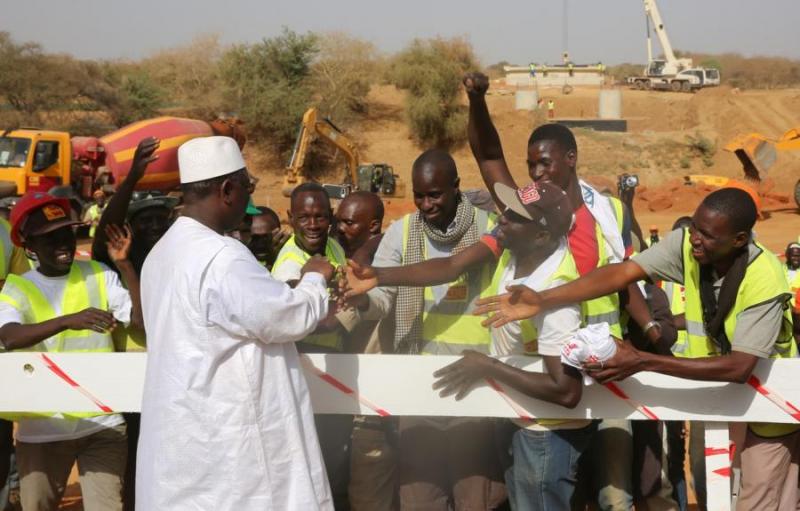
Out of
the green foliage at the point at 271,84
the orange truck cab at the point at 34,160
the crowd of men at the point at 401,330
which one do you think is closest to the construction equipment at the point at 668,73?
the green foliage at the point at 271,84

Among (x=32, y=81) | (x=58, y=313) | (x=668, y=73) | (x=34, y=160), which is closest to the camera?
(x=58, y=313)

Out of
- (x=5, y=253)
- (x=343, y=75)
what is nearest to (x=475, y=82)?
(x=5, y=253)

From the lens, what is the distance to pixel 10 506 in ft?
18.5

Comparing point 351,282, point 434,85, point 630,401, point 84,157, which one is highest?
point 434,85

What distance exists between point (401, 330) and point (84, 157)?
21.0 m

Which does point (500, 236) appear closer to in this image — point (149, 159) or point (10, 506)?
point (149, 159)

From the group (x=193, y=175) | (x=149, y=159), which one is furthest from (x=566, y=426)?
(x=149, y=159)

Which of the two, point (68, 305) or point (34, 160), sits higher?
point (34, 160)

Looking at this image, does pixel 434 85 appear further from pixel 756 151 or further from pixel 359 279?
pixel 359 279

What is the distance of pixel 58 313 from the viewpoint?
4059 mm

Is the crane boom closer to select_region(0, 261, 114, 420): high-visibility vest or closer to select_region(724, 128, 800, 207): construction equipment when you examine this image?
select_region(724, 128, 800, 207): construction equipment

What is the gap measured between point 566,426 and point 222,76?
127 ft

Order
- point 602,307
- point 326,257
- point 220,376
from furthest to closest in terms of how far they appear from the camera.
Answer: point 326,257
point 602,307
point 220,376

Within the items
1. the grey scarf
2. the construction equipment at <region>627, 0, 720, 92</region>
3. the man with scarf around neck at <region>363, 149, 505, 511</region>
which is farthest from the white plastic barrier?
the construction equipment at <region>627, 0, 720, 92</region>
